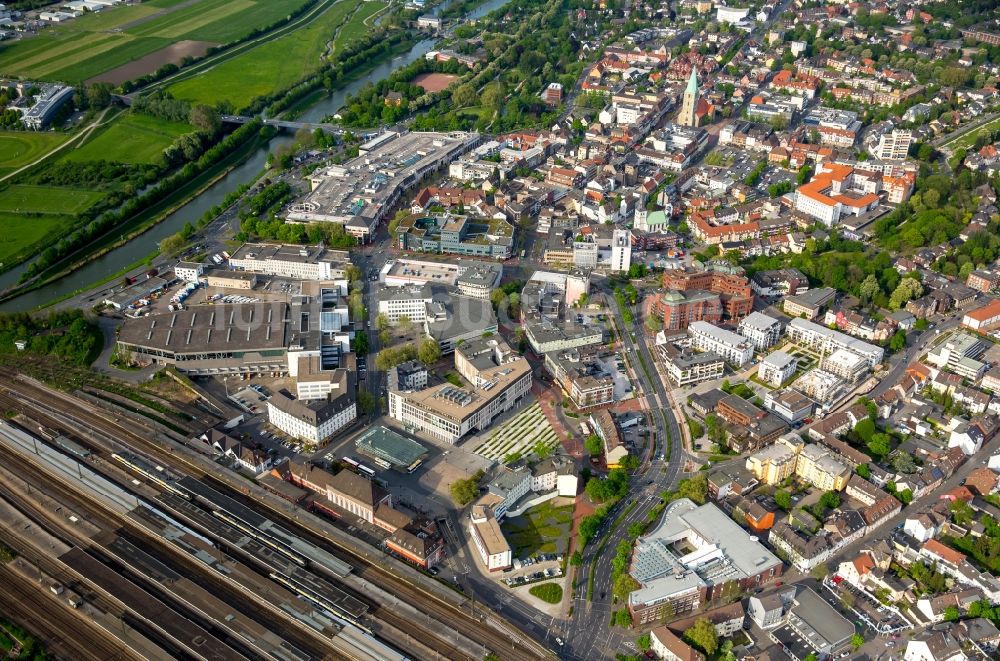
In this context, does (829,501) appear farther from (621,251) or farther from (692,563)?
(621,251)

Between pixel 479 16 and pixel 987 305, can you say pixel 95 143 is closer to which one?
pixel 479 16

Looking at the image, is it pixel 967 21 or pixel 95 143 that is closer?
pixel 95 143

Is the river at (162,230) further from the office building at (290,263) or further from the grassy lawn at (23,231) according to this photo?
the office building at (290,263)

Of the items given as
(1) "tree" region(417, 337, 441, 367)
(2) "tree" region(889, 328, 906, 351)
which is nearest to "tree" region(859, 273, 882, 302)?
(2) "tree" region(889, 328, 906, 351)

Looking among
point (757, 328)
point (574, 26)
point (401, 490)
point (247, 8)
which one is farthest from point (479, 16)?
point (401, 490)

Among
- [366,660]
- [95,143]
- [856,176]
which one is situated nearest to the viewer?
[366,660]

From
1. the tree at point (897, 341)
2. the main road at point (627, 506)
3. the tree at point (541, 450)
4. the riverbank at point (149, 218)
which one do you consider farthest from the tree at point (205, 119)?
the tree at point (897, 341)
